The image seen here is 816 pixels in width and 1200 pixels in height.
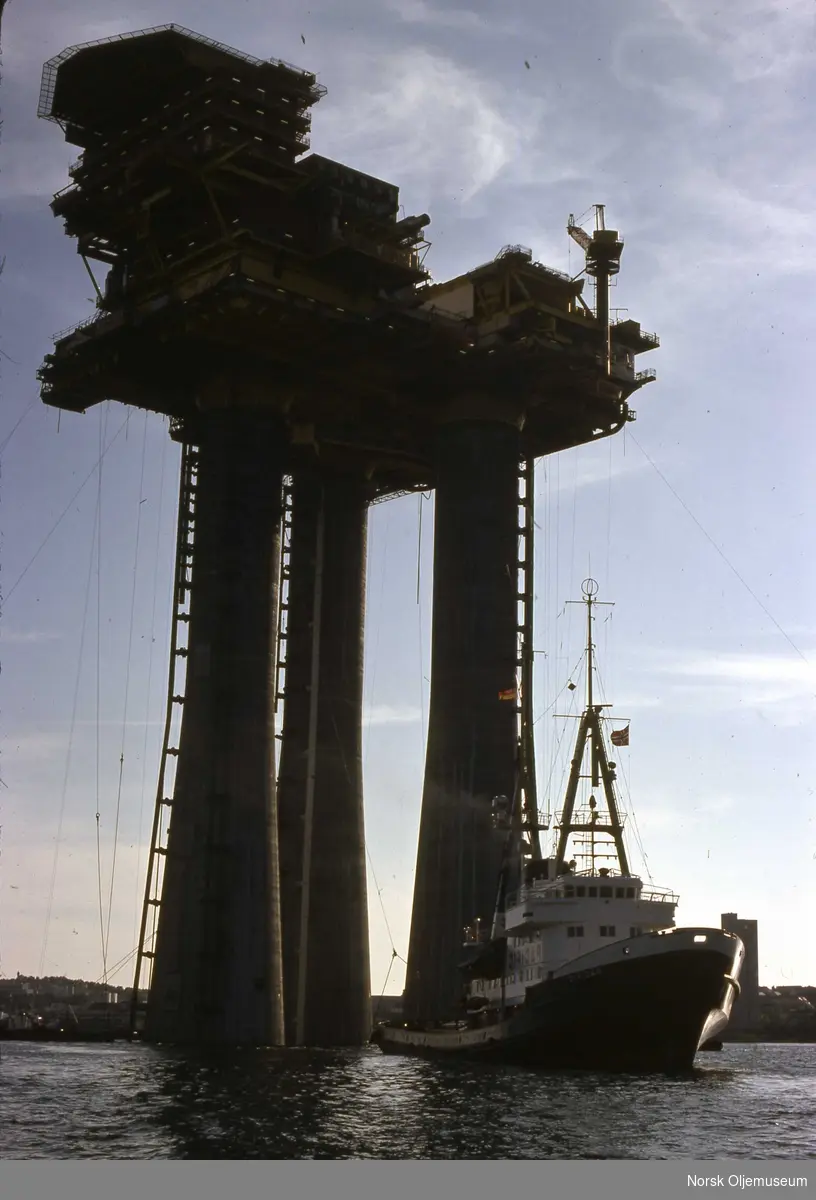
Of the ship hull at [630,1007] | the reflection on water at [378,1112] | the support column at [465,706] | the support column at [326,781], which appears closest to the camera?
the reflection on water at [378,1112]

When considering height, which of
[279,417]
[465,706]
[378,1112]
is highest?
[279,417]

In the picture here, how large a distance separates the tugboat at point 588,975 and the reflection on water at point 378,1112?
1695 millimetres

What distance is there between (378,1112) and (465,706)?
119ft

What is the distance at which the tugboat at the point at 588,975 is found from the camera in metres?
61.3

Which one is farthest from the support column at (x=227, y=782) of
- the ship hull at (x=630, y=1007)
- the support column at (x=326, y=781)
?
the ship hull at (x=630, y=1007)

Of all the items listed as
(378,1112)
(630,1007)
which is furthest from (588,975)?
(378,1112)

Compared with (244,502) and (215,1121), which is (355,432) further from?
(215,1121)

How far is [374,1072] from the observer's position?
64.2 m

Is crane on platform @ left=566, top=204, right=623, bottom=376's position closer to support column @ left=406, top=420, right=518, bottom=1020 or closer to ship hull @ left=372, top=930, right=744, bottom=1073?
support column @ left=406, top=420, right=518, bottom=1020

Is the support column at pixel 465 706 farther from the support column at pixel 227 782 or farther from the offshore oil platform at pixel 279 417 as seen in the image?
the support column at pixel 227 782

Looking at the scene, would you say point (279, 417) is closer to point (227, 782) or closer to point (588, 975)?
point (227, 782)

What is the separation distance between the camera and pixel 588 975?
6134 centimetres

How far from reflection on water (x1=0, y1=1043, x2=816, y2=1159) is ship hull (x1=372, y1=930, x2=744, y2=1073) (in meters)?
1.60

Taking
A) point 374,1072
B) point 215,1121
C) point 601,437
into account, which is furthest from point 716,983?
point 601,437
